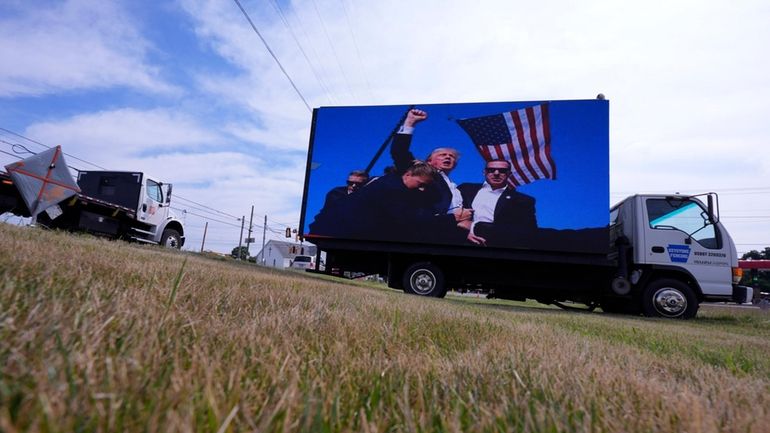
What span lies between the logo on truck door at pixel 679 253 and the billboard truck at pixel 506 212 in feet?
0.09

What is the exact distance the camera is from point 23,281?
1.84 meters

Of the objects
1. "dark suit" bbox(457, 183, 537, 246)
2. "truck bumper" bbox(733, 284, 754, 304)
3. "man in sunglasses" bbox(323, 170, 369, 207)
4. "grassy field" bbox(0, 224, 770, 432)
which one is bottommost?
"grassy field" bbox(0, 224, 770, 432)

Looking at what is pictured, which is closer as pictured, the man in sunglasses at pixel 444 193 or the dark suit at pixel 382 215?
the man in sunglasses at pixel 444 193

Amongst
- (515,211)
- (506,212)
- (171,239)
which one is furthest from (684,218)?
(171,239)

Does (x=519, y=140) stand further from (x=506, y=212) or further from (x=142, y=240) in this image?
(x=142, y=240)

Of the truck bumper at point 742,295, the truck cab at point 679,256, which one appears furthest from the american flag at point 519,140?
the truck bumper at point 742,295

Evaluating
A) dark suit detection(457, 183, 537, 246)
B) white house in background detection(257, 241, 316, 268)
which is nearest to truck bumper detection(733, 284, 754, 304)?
dark suit detection(457, 183, 537, 246)

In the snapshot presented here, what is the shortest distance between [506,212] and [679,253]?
3663 millimetres

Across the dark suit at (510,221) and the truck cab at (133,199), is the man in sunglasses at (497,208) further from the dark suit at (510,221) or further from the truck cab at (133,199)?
the truck cab at (133,199)

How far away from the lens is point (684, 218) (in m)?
8.93

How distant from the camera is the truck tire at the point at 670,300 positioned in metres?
8.65

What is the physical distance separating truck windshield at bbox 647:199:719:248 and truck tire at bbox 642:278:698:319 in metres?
1.06

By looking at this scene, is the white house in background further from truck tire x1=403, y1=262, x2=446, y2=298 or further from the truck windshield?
the truck windshield

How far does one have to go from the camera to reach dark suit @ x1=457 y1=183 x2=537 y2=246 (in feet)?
28.2
